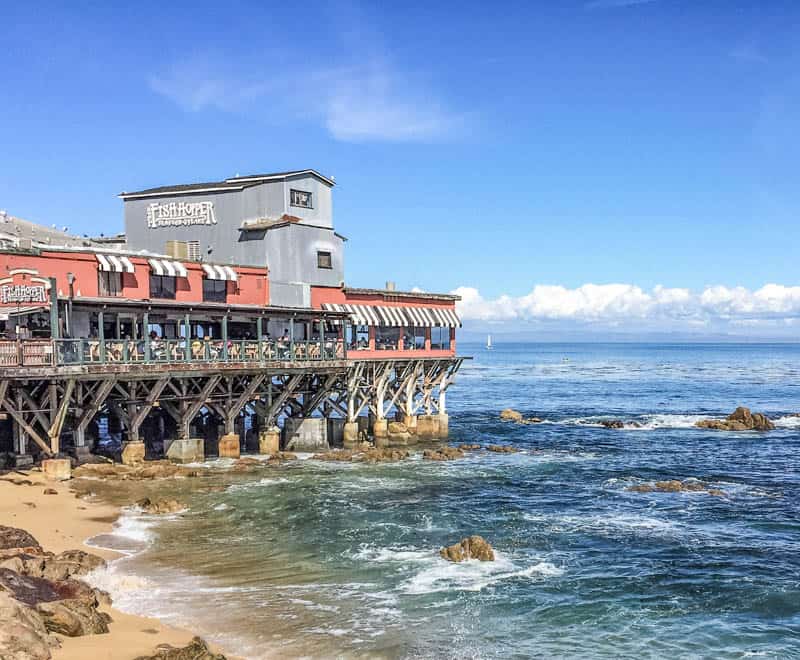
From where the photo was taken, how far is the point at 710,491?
36.1 meters

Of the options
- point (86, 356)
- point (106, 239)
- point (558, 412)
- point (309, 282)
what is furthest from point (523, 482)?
point (558, 412)

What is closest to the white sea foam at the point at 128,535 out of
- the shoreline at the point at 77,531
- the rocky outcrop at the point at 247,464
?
the shoreline at the point at 77,531

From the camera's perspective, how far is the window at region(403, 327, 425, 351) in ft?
174

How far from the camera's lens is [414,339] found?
176 ft

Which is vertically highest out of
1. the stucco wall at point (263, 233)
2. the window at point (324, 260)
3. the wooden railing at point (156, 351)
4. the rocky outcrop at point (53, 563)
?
the stucco wall at point (263, 233)

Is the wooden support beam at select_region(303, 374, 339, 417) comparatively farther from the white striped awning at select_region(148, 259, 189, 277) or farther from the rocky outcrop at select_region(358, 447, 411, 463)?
the white striped awning at select_region(148, 259, 189, 277)

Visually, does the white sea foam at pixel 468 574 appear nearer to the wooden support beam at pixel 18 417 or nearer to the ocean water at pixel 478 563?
the ocean water at pixel 478 563

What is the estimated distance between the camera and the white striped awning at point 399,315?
48188 millimetres

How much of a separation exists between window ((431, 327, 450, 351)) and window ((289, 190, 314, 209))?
12.8 m

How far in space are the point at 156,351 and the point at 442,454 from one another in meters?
16.9

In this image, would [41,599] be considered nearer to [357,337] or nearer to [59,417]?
[59,417]

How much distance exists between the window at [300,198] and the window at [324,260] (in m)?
2.88

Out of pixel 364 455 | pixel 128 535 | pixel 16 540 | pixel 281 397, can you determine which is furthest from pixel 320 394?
pixel 16 540

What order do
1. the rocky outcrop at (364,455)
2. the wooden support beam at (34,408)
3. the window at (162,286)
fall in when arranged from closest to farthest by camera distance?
the wooden support beam at (34,408) → the window at (162,286) → the rocky outcrop at (364,455)
